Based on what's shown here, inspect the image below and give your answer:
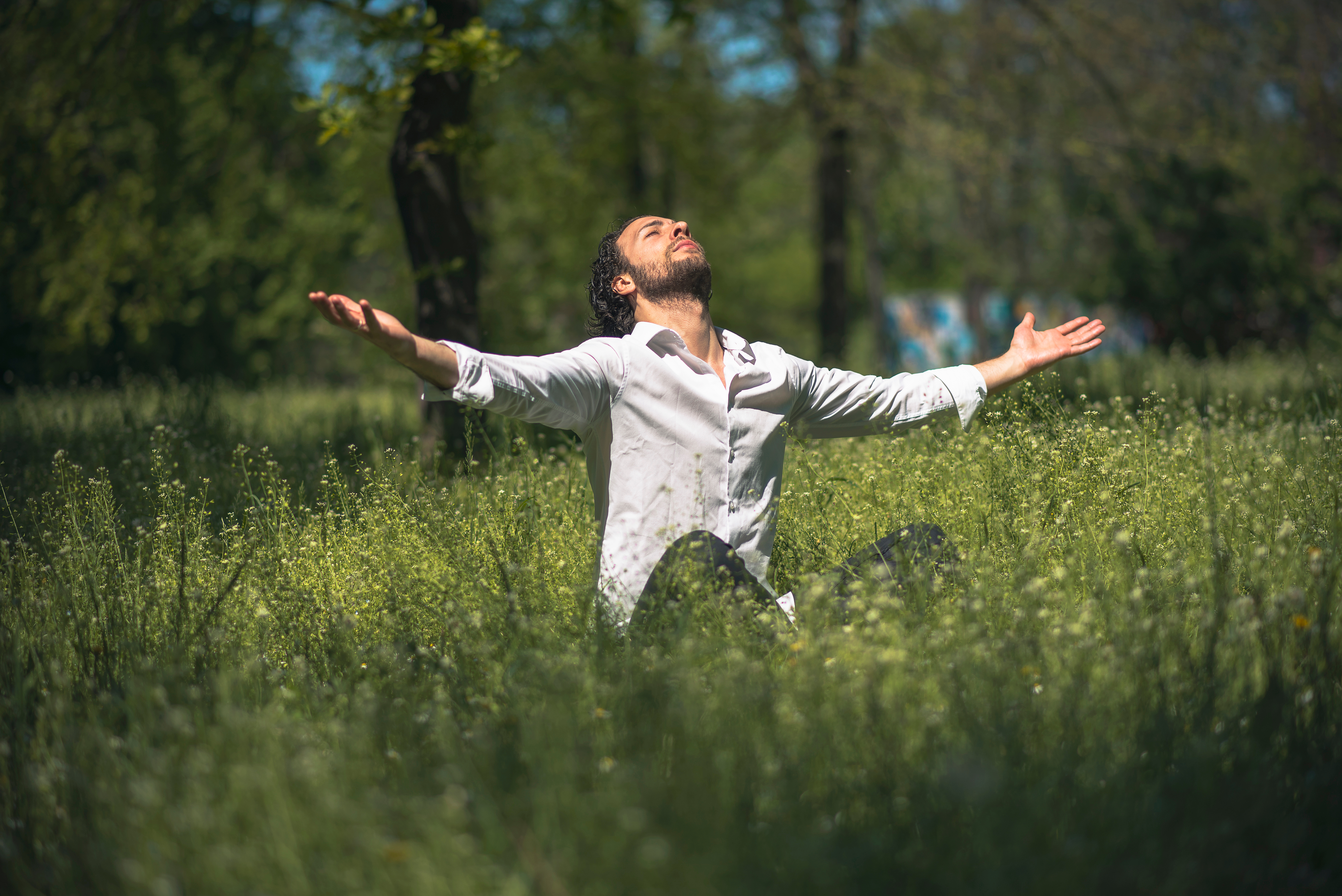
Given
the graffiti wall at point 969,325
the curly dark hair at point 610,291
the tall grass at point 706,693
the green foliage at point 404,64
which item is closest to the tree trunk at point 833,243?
the graffiti wall at point 969,325

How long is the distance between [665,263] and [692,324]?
0.26 metres

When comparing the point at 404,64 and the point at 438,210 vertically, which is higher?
the point at 404,64

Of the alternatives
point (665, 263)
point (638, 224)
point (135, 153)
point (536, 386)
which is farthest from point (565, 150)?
point (536, 386)

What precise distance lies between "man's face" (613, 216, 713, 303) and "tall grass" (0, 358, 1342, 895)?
1030 millimetres

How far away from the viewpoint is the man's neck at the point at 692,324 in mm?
3463

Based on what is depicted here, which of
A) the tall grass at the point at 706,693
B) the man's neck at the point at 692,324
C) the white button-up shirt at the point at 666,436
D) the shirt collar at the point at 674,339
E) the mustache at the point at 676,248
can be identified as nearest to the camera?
the tall grass at the point at 706,693

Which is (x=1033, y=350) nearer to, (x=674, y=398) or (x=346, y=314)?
(x=674, y=398)

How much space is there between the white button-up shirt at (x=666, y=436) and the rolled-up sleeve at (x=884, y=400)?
7.5 inches

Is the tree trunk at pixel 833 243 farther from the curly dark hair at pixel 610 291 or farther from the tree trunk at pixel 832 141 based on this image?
the curly dark hair at pixel 610 291

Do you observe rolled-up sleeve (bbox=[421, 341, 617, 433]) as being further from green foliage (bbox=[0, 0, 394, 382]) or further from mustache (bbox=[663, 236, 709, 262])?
green foliage (bbox=[0, 0, 394, 382])

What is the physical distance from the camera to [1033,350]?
3.82m

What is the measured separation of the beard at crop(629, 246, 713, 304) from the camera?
11.6 feet

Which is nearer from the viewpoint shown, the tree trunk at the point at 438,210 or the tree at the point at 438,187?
the tree at the point at 438,187

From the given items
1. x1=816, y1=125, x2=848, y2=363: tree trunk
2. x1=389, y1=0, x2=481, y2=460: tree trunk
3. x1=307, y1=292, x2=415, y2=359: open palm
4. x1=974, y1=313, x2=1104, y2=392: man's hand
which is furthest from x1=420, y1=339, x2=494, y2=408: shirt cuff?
x1=816, y1=125, x2=848, y2=363: tree trunk
